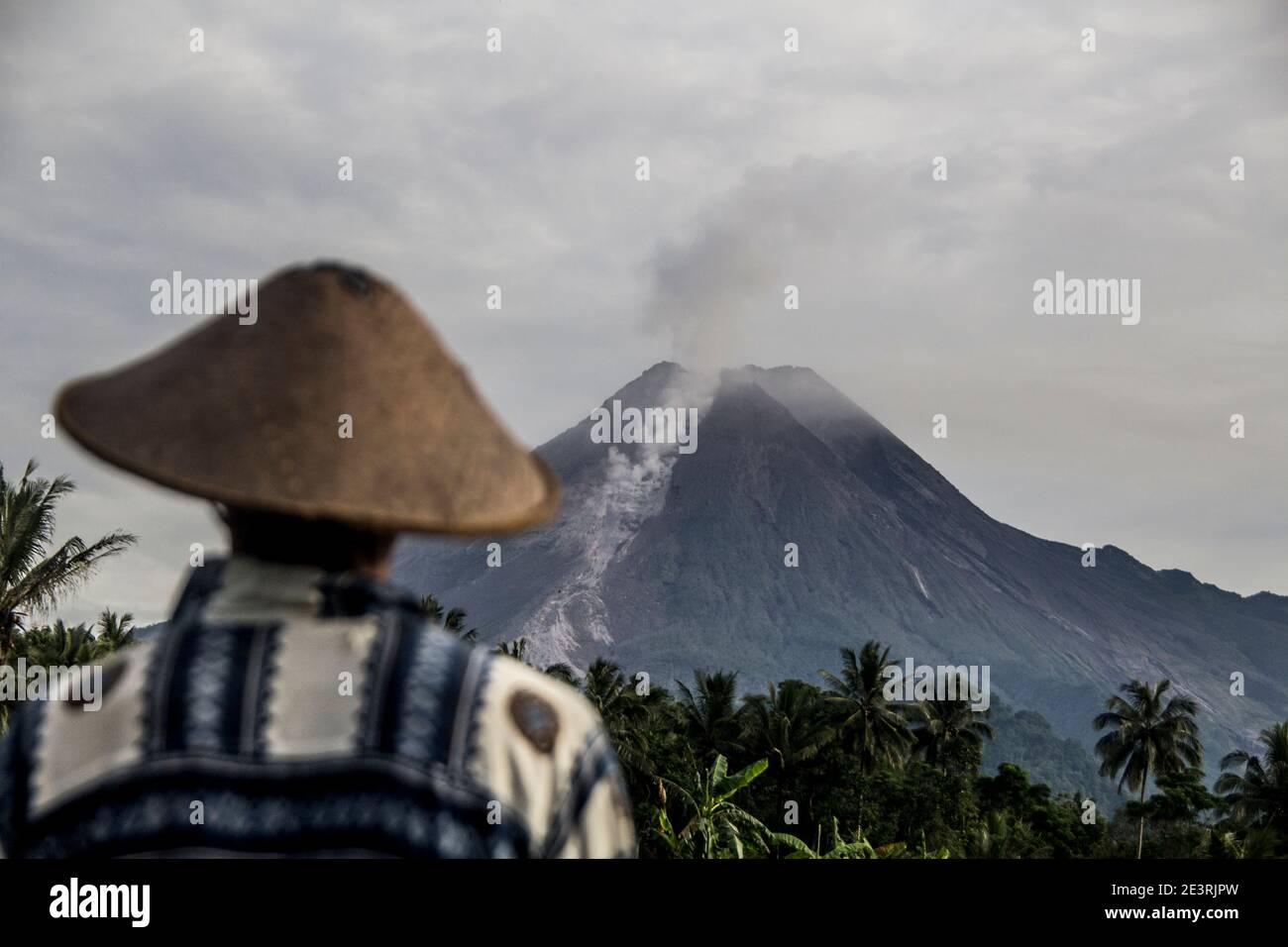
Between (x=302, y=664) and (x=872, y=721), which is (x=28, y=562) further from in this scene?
(x=872, y=721)

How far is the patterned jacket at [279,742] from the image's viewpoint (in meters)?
2.06

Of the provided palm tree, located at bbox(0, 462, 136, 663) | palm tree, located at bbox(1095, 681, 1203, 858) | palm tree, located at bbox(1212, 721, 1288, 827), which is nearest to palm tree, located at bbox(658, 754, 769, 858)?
palm tree, located at bbox(0, 462, 136, 663)

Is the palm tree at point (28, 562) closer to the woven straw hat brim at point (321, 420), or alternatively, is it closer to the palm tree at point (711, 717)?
the woven straw hat brim at point (321, 420)

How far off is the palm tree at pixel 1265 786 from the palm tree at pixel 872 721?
12.1 m

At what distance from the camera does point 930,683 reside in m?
57.2

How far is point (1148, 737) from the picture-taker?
2199 inches

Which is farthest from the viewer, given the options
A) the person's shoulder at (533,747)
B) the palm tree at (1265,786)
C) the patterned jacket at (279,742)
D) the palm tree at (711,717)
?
the palm tree at (711,717)

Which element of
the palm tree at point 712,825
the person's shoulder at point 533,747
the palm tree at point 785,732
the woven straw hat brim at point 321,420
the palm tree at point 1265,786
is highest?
Result: the woven straw hat brim at point 321,420

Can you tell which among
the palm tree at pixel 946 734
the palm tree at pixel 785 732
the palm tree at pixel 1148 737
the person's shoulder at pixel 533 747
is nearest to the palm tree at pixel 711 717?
the palm tree at pixel 785 732

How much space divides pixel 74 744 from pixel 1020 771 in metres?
55.1

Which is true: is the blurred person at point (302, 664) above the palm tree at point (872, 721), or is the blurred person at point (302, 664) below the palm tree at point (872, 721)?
above

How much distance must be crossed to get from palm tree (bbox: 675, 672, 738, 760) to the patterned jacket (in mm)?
46172

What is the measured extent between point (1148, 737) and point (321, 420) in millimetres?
60063
